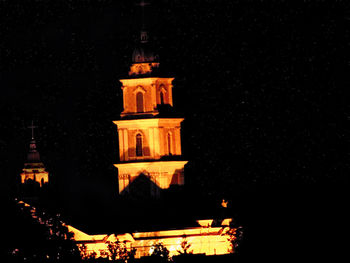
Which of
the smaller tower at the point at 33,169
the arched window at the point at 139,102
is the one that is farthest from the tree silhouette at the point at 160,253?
the smaller tower at the point at 33,169

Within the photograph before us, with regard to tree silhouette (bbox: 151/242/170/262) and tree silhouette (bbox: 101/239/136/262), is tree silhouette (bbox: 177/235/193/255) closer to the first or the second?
tree silhouette (bbox: 151/242/170/262)

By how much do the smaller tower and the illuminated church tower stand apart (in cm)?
905

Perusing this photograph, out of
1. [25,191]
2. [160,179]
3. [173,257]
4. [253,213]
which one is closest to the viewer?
[173,257]

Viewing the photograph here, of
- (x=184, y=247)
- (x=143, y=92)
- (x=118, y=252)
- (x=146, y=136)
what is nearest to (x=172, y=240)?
(x=184, y=247)

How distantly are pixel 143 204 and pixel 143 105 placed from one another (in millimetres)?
3977

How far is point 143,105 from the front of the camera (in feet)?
288

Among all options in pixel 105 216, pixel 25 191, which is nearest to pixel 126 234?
pixel 105 216

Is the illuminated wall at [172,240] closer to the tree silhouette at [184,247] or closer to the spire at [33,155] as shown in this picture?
the tree silhouette at [184,247]

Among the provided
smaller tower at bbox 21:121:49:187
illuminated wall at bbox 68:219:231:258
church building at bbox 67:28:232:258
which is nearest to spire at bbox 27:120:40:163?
smaller tower at bbox 21:121:49:187

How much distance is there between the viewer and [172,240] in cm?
8406

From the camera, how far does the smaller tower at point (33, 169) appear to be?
96.2 metres

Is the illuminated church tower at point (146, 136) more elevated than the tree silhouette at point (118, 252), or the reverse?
the illuminated church tower at point (146, 136)

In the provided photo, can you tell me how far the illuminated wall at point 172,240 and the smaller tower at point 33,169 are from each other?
13.3m

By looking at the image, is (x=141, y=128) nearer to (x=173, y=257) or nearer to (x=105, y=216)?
(x=105, y=216)
